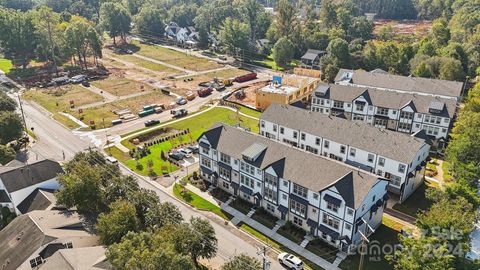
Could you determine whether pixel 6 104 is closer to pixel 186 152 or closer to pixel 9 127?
pixel 9 127

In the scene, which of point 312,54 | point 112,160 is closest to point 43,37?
point 112,160

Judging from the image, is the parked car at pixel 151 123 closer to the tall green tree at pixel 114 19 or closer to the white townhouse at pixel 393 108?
the white townhouse at pixel 393 108

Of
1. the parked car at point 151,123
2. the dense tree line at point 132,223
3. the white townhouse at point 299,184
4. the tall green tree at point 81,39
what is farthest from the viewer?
the tall green tree at point 81,39

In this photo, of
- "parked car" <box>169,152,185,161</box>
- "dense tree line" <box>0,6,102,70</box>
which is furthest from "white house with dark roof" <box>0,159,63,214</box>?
"dense tree line" <box>0,6,102,70</box>

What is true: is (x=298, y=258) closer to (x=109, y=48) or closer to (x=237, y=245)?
Result: (x=237, y=245)

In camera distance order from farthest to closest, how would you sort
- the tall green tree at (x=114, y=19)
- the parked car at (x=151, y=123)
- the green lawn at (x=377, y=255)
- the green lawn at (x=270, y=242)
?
1. the tall green tree at (x=114, y=19)
2. the parked car at (x=151, y=123)
3. the green lawn at (x=270, y=242)
4. the green lawn at (x=377, y=255)

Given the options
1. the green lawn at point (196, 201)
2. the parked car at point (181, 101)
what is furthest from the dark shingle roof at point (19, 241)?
the parked car at point (181, 101)
